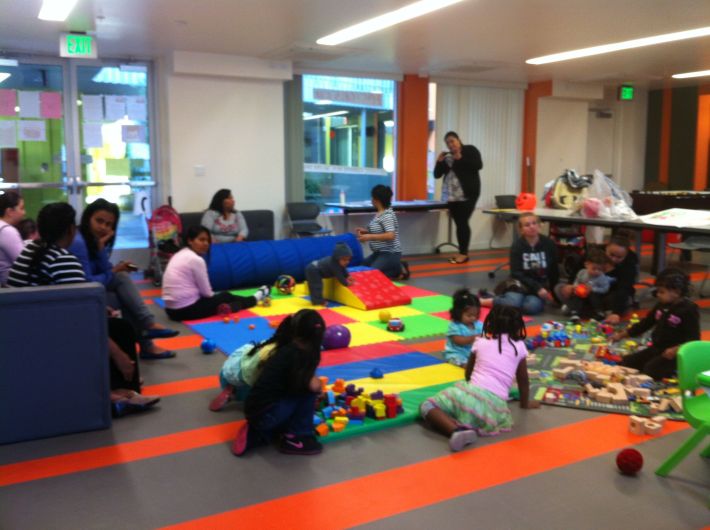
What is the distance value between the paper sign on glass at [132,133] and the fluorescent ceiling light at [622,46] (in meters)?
5.49

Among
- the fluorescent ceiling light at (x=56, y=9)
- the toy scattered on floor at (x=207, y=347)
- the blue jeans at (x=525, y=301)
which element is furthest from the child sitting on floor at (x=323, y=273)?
the fluorescent ceiling light at (x=56, y=9)

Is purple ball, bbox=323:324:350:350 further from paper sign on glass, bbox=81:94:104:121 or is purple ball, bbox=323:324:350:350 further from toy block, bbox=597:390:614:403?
paper sign on glass, bbox=81:94:104:121

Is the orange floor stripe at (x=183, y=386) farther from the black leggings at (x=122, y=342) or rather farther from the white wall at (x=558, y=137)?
the white wall at (x=558, y=137)

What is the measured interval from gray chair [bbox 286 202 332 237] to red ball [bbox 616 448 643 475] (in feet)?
22.9

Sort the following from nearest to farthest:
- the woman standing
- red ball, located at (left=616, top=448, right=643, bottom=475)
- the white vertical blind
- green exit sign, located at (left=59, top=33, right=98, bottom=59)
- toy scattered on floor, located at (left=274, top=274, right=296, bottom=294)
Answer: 1. red ball, located at (left=616, top=448, right=643, bottom=475)
2. green exit sign, located at (left=59, top=33, right=98, bottom=59)
3. toy scattered on floor, located at (left=274, top=274, right=296, bottom=294)
4. the woman standing
5. the white vertical blind

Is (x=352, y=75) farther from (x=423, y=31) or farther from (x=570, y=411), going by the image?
(x=570, y=411)

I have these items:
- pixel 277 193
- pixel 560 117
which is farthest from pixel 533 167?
pixel 277 193

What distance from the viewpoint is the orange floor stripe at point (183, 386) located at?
4.84m

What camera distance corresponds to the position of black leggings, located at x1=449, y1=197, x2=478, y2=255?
10.8 m

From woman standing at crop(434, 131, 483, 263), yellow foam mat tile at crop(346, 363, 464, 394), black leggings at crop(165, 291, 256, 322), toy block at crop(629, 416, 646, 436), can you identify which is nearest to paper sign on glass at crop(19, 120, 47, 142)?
black leggings at crop(165, 291, 256, 322)

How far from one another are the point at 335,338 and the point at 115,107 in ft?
18.7

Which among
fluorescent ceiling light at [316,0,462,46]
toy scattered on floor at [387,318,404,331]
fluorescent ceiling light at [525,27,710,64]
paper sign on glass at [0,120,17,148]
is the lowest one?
toy scattered on floor at [387,318,404,331]

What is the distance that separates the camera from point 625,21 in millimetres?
7500

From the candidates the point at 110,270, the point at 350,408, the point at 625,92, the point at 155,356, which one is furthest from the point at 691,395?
the point at 625,92
